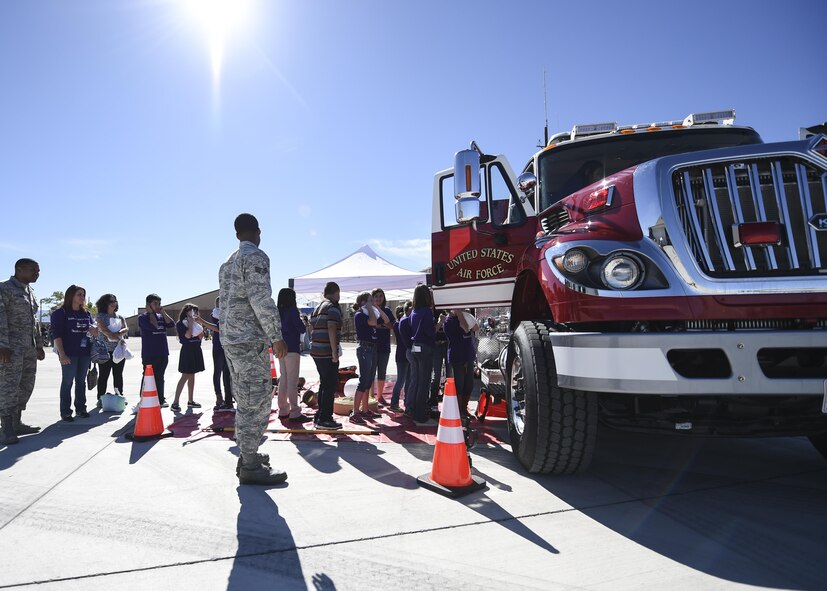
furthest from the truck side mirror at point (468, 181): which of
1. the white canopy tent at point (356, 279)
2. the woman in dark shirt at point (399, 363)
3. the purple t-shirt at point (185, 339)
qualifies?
the white canopy tent at point (356, 279)

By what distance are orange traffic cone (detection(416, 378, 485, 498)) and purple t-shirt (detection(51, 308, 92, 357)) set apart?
4.93 meters

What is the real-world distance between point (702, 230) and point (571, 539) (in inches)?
69.3

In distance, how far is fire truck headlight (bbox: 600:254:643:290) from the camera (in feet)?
8.48

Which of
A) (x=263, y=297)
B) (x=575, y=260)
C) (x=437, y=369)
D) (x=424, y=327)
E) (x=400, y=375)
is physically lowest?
(x=400, y=375)

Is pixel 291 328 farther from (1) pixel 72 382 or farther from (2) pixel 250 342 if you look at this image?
(1) pixel 72 382

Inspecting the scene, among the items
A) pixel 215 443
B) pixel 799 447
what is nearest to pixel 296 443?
pixel 215 443

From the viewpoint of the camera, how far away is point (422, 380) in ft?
18.8

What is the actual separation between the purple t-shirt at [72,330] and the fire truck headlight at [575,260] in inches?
226

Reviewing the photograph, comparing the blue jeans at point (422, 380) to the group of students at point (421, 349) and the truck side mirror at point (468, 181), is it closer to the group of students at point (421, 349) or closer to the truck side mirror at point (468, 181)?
the group of students at point (421, 349)

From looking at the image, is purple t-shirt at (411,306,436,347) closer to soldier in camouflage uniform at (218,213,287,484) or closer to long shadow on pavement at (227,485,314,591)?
soldier in camouflage uniform at (218,213,287,484)

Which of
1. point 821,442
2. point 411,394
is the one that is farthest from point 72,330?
point 821,442

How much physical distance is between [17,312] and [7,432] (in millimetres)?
1193

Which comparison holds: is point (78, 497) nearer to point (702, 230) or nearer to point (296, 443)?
point (296, 443)

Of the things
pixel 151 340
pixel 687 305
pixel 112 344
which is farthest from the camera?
pixel 112 344
